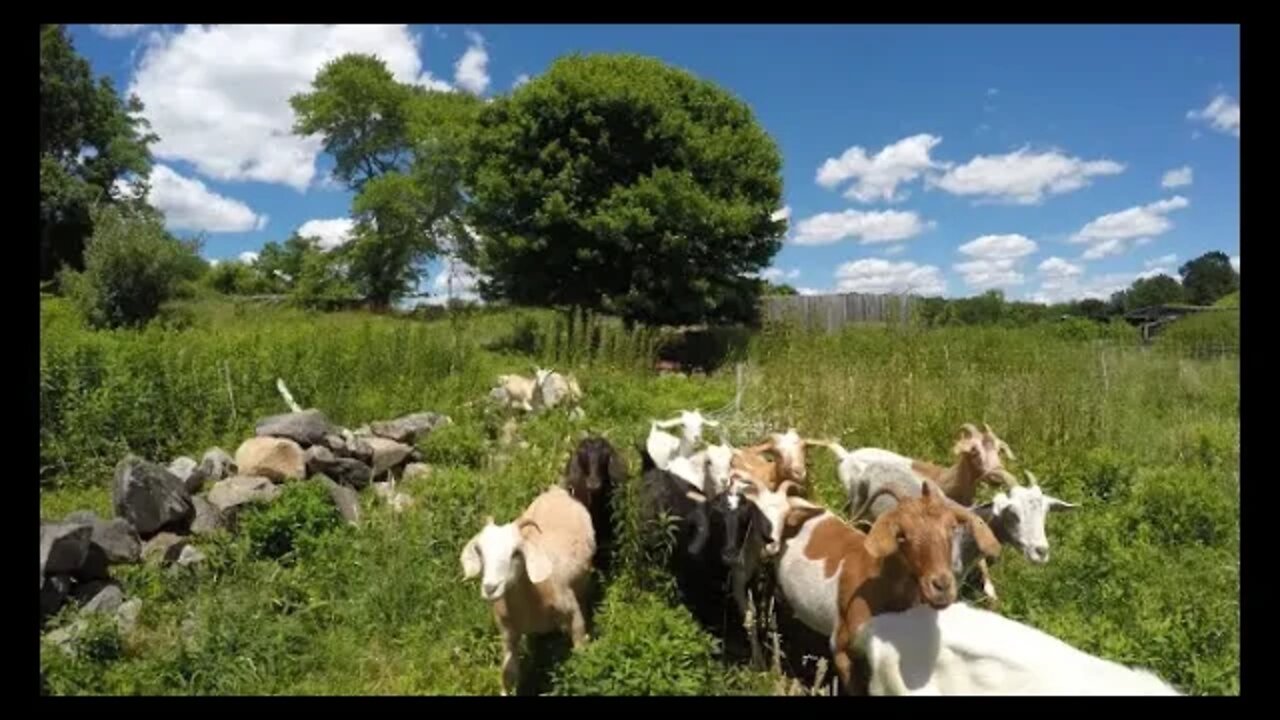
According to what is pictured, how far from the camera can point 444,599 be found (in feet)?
17.5

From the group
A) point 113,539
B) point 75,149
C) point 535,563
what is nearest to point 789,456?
point 535,563

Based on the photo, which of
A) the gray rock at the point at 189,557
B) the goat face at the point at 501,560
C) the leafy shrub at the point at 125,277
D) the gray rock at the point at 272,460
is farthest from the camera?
the leafy shrub at the point at 125,277

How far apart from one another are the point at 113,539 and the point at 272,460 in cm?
175

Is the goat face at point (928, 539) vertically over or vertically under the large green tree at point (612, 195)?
under

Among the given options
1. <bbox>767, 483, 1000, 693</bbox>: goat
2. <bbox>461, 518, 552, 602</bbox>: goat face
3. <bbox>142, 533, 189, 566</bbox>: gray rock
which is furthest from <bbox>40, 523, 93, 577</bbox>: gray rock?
<bbox>767, 483, 1000, 693</bbox>: goat

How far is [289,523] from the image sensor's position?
19.9ft

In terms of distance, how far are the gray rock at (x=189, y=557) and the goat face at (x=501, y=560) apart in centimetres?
272

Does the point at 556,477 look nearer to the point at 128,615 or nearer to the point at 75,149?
the point at 128,615

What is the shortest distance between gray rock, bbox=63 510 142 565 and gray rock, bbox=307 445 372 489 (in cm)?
180

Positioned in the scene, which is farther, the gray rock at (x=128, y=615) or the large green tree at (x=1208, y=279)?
the large green tree at (x=1208, y=279)

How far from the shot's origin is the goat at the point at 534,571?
13.3ft

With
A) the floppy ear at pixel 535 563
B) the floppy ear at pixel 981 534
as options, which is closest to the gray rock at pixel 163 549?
the floppy ear at pixel 535 563

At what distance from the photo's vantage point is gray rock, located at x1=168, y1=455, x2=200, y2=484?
712 cm

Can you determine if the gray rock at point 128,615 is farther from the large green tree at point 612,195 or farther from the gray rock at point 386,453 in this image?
the large green tree at point 612,195
